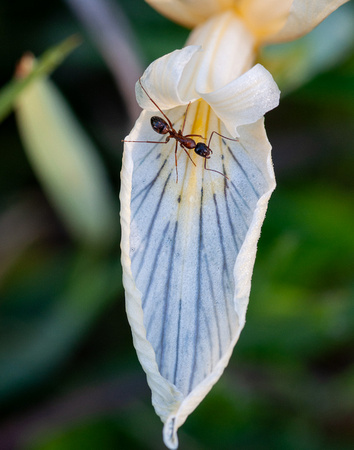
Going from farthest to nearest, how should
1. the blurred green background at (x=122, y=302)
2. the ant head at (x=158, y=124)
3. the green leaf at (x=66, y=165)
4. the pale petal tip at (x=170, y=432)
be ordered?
the blurred green background at (x=122, y=302)
the green leaf at (x=66, y=165)
the ant head at (x=158, y=124)
the pale petal tip at (x=170, y=432)

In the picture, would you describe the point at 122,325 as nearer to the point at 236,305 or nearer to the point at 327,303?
the point at 327,303

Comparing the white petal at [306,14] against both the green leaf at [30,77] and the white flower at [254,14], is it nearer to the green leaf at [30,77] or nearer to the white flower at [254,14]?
the white flower at [254,14]

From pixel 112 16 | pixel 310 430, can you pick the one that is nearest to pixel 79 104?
pixel 112 16

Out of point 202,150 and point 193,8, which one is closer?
point 202,150

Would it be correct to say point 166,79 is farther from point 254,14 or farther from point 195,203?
point 254,14

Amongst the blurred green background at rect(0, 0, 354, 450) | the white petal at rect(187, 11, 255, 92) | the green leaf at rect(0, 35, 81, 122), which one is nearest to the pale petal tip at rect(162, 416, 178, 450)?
the white petal at rect(187, 11, 255, 92)

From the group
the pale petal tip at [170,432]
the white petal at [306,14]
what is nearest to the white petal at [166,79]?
the white petal at [306,14]

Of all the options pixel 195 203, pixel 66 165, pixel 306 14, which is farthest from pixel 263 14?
pixel 66 165

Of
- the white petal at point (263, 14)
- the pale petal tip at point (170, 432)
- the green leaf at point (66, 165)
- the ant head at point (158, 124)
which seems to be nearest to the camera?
the pale petal tip at point (170, 432)
